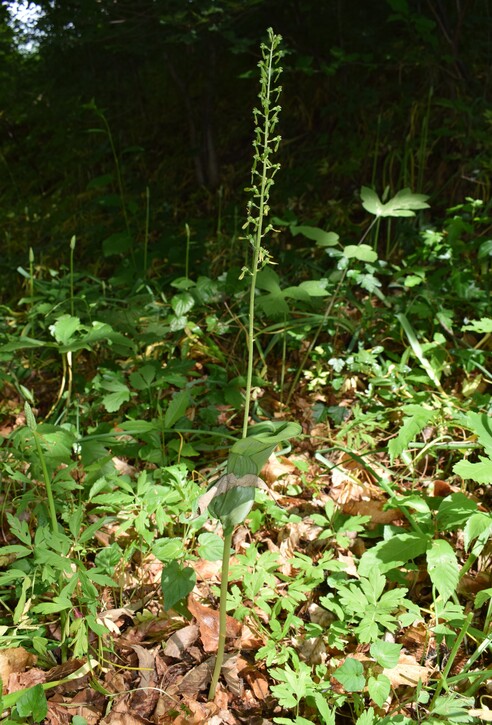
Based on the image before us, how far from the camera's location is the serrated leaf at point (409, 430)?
1.79m

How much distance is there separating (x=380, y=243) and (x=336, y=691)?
7.79ft

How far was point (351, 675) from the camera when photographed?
4.29 ft

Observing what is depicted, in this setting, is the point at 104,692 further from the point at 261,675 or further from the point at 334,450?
the point at 334,450

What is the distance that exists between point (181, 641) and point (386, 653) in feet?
Answer: 1.83

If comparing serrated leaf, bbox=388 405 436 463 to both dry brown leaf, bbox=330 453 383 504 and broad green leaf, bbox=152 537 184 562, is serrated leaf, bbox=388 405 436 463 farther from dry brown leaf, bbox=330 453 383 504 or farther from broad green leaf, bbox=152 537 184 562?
broad green leaf, bbox=152 537 184 562

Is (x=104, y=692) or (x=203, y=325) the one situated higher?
(x=203, y=325)

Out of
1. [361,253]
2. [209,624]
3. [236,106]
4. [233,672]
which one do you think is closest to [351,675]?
[233,672]

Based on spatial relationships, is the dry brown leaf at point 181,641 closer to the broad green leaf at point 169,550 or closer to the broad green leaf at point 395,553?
the broad green leaf at point 169,550

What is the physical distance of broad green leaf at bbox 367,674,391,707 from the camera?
4.25ft

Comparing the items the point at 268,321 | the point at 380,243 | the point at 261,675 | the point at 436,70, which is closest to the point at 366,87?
the point at 436,70

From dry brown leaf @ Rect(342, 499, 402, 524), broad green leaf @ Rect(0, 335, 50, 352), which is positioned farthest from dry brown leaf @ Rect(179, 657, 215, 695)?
broad green leaf @ Rect(0, 335, 50, 352)

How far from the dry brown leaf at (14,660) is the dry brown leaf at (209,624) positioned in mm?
436

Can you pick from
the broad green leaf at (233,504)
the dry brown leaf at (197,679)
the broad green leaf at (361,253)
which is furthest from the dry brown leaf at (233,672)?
the broad green leaf at (361,253)

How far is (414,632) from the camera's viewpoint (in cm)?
161
